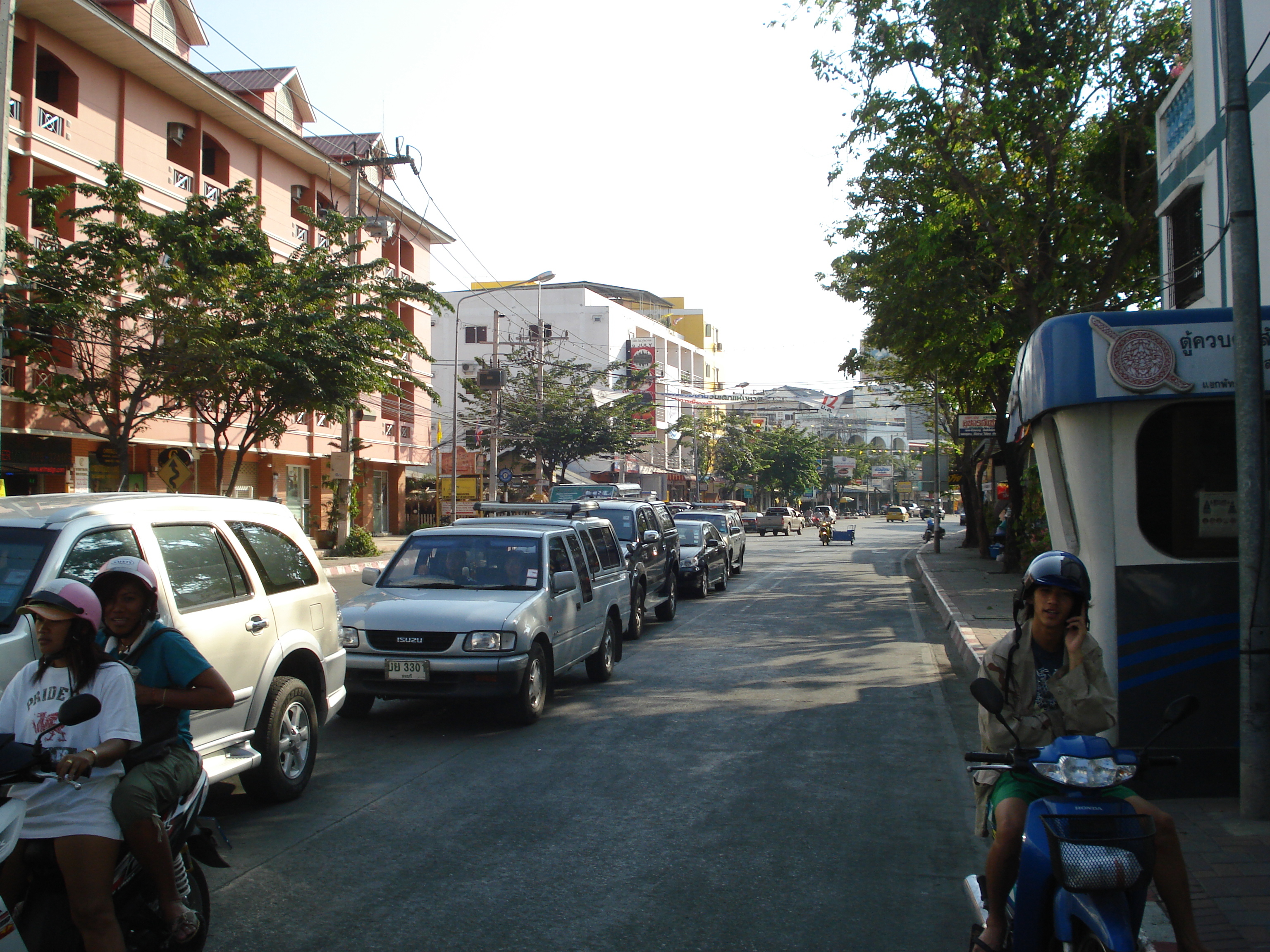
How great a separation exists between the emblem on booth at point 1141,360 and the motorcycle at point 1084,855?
3335mm

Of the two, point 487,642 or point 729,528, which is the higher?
point 729,528

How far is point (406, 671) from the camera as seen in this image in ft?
26.3

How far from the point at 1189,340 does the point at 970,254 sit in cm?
1297

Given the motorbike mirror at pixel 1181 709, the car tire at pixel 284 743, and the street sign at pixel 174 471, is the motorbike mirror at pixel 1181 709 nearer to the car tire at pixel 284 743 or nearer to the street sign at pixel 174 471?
the car tire at pixel 284 743

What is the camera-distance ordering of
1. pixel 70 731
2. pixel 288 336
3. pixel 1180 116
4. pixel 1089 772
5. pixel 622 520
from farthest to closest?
pixel 288 336 < pixel 622 520 < pixel 1180 116 < pixel 70 731 < pixel 1089 772

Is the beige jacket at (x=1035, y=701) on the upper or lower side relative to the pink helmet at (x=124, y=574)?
lower

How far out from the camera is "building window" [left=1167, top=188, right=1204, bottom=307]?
13844mm

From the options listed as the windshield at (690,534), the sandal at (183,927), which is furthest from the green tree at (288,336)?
the sandal at (183,927)

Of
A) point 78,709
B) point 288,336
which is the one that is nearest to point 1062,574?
point 78,709

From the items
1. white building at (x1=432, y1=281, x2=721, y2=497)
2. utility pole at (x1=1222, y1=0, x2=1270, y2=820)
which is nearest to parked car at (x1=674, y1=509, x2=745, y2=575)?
utility pole at (x1=1222, y1=0, x2=1270, y2=820)

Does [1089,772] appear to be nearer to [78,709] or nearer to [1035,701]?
[1035,701]

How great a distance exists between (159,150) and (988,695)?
2804cm

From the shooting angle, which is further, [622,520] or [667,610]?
[667,610]

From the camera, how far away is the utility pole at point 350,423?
93.7 ft
